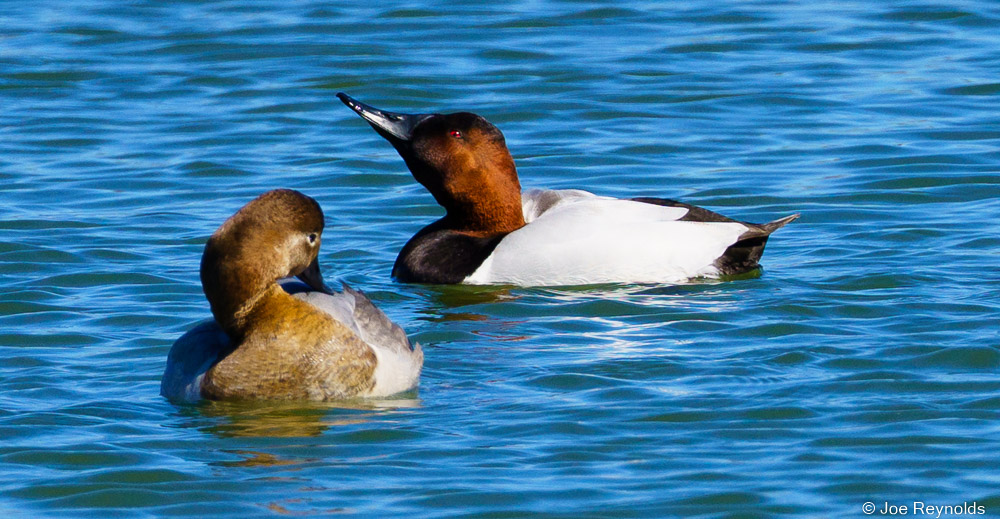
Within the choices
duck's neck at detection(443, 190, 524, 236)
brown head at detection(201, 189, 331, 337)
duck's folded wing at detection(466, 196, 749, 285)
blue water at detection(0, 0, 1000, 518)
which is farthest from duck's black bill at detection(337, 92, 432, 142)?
brown head at detection(201, 189, 331, 337)

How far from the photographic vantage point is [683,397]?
698 centimetres

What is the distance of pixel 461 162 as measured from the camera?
32.6 ft

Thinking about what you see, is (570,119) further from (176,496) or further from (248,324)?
(176,496)

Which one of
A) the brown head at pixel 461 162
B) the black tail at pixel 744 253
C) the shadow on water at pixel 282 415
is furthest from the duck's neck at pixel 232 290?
the black tail at pixel 744 253

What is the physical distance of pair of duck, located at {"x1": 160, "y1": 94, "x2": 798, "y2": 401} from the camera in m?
7.03

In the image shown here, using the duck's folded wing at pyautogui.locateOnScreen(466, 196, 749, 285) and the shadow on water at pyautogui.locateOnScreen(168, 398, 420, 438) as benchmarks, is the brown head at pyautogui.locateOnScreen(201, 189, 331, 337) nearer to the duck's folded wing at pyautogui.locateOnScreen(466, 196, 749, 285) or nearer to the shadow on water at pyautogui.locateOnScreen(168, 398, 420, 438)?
the shadow on water at pyautogui.locateOnScreen(168, 398, 420, 438)

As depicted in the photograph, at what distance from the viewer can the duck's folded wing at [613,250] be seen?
944 cm

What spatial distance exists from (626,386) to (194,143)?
6.45 meters

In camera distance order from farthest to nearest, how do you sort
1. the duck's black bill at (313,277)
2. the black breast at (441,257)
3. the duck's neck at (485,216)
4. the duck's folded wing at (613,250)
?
the duck's neck at (485,216) → the black breast at (441,257) → the duck's folded wing at (613,250) → the duck's black bill at (313,277)

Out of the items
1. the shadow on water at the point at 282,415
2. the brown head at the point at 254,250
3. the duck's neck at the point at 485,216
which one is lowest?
the shadow on water at the point at 282,415

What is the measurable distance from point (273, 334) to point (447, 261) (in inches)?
109

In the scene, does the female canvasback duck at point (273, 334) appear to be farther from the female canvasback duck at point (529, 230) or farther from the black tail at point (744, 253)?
the black tail at point (744, 253)

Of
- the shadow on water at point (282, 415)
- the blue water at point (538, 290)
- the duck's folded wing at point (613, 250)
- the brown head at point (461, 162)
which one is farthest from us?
the brown head at point (461, 162)

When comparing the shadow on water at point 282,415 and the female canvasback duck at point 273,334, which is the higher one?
the female canvasback duck at point 273,334
